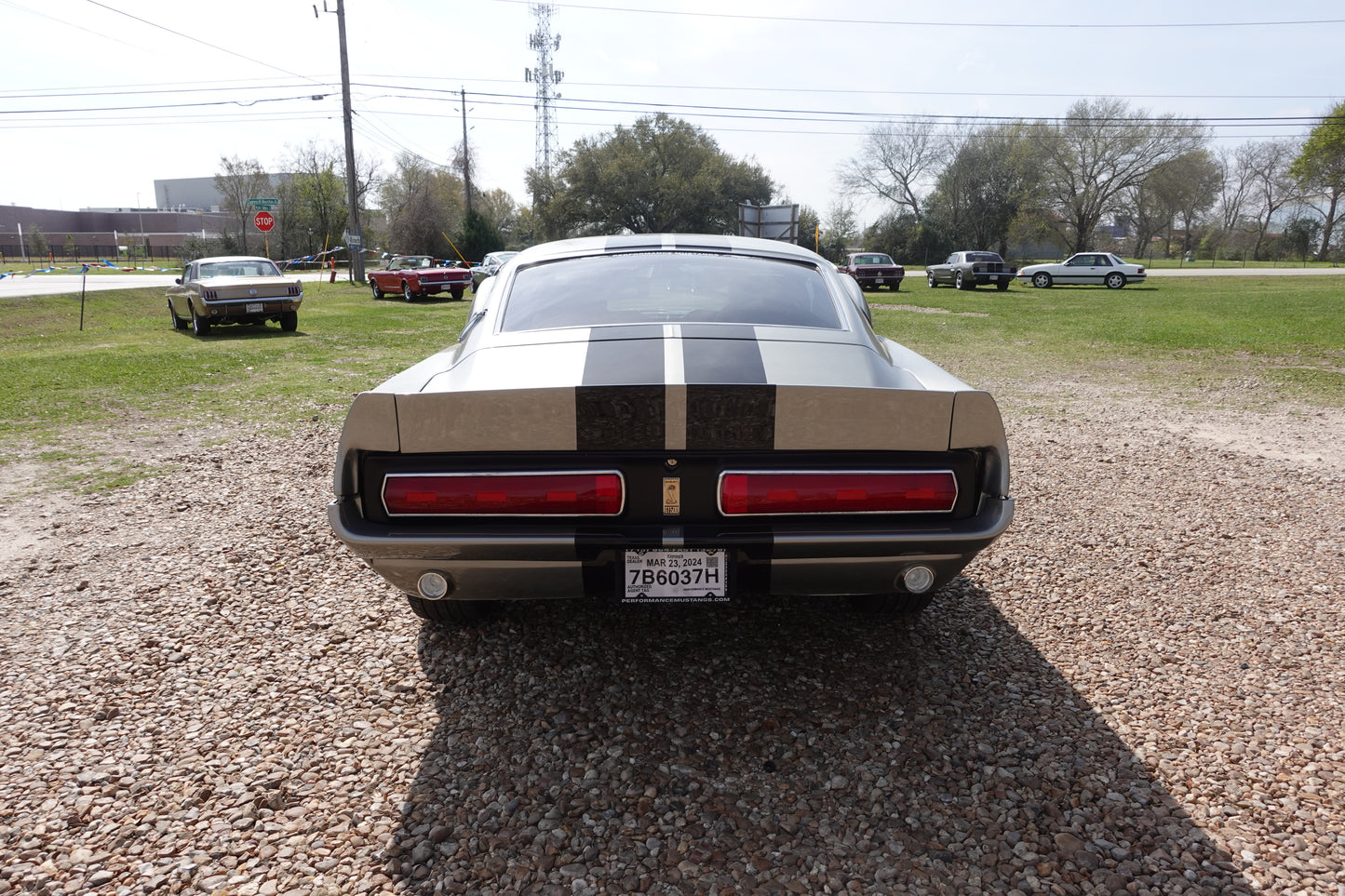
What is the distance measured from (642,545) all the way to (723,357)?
644 mm

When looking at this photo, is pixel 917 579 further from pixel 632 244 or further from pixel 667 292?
pixel 632 244

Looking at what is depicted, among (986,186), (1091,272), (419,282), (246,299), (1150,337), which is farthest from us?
(986,186)

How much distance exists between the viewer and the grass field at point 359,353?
8.12 metres

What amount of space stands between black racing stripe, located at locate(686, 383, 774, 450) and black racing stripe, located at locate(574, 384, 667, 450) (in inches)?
3.5

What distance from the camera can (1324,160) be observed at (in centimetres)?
4691

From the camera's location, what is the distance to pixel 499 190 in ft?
260

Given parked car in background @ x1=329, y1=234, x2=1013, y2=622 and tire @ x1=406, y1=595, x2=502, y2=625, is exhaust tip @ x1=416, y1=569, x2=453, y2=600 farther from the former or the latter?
tire @ x1=406, y1=595, x2=502, y2=625

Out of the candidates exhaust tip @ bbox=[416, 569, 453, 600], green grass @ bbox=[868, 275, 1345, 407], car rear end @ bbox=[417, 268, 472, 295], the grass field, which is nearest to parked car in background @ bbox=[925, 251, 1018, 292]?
green grass @ bbox=[868, 275, 1345, 407]

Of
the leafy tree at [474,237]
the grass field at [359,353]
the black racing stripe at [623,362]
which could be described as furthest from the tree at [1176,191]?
the black racing stripe at [623,362]

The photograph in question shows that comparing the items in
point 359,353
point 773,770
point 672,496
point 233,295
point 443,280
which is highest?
point 443,280

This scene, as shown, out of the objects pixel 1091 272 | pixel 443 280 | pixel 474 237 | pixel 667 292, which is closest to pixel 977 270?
pixel 1091 272

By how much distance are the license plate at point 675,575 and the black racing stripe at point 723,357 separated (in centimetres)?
50

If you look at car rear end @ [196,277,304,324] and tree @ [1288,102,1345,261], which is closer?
car rear end @ [196,277,304,324]

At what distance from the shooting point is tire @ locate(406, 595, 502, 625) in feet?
10.4
